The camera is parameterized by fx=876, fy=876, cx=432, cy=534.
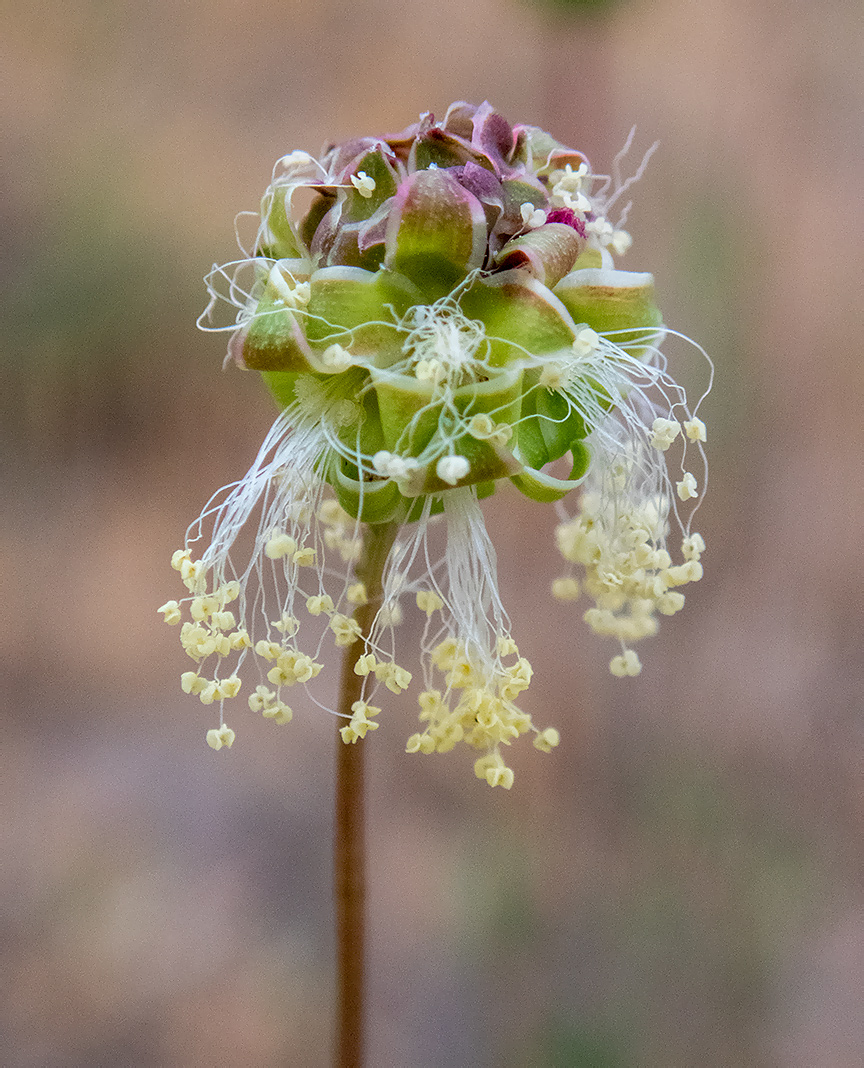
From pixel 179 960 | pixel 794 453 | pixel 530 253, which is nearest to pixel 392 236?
pixel 530 253

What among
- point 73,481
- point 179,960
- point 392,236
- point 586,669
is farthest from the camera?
point 73,481

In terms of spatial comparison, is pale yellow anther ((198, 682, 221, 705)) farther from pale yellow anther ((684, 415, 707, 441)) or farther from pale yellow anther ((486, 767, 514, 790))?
pale yellow anther ((684, 415, 707, 441))

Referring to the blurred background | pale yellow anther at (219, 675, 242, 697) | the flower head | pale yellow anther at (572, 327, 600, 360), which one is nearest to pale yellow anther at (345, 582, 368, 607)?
the flower head

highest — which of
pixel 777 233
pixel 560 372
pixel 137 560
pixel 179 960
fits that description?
pixel 777 233

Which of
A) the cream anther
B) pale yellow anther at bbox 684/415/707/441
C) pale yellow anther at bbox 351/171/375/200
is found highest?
pale yellow anther at bbox 351/171/375/200

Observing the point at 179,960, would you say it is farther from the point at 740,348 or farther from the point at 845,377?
the point at 845,377

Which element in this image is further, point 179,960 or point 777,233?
point 777,233
